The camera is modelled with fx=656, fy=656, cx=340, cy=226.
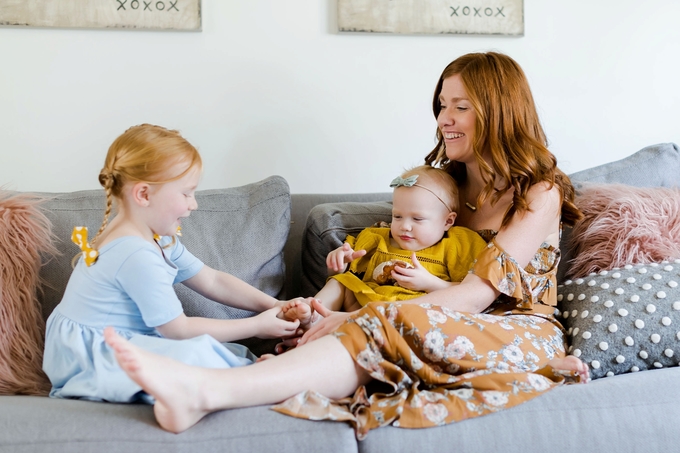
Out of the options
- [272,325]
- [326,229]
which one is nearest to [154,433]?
[272,325]

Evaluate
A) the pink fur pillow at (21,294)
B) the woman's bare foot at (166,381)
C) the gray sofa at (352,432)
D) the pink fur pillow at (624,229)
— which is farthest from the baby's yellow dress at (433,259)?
the pink fur pillow at (21,294)

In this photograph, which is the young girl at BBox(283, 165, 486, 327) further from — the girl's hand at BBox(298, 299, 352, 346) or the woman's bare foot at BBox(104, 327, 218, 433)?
the woman's bare foot at BBox(104, 327, 218, 433)

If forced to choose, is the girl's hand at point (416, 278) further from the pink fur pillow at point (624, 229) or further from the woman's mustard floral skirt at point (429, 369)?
the pink fur pillow at point (624, 229)

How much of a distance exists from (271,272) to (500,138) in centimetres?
74

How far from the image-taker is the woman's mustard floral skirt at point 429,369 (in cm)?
129

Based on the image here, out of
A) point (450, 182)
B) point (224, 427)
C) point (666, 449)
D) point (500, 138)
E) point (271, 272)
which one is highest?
point (500, 138)

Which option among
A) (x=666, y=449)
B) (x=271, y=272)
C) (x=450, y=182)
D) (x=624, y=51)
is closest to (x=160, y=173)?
(x=271, y=272)

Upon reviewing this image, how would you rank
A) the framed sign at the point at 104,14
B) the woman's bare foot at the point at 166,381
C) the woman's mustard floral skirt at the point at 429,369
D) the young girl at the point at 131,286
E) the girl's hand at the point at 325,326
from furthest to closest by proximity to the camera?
1. the framed sign at the point at 104,14
2. the girl's hand at the point at 325,326
3. the young girl at the point at 131,286
4. the woman's mustard floral skirt at the point at 429,369
5. the woman's bare foot at the point at 166,381

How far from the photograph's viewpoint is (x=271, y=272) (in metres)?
1.89

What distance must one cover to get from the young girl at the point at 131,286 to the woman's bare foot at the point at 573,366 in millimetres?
715

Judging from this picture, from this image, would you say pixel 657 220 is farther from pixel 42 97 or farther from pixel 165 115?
pixel 42 97

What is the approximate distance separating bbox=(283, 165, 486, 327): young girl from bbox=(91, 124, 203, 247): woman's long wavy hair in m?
0.53

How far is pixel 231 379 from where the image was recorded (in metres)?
1.26

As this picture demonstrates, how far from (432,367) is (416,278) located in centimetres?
27
